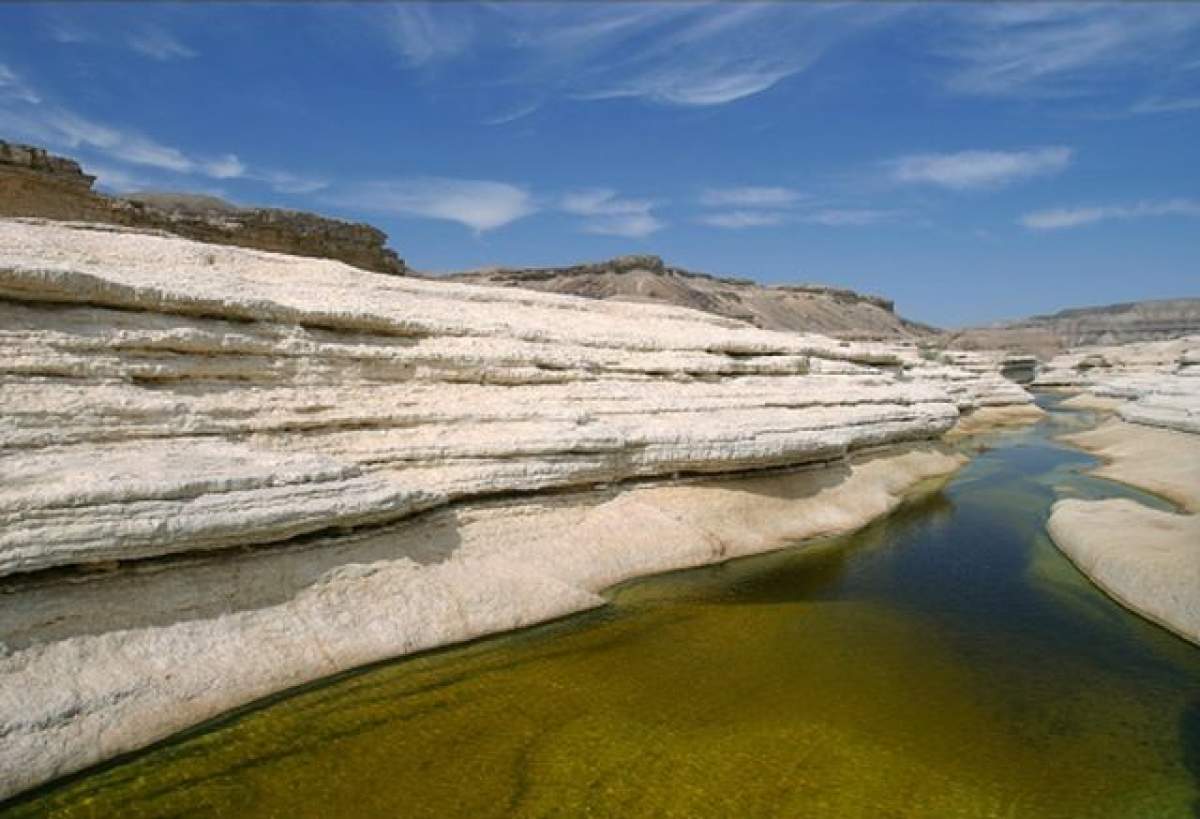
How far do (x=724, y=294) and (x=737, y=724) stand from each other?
82.8 metres

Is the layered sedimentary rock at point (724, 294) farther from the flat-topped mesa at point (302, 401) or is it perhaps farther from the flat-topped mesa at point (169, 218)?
the flat-topped mesa at point (302, 401)

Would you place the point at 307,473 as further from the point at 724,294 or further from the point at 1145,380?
the point at 724,294

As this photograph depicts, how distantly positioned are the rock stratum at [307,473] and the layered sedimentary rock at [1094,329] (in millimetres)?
82266

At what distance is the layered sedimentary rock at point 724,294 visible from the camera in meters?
68.8

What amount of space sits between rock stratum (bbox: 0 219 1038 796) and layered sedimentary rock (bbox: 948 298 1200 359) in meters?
82.3

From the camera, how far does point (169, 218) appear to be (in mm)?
23281

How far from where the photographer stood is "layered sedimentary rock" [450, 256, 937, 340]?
68812mm

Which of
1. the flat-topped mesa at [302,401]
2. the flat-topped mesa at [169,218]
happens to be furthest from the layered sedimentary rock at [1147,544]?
the flat-topped mesa at [169,218]

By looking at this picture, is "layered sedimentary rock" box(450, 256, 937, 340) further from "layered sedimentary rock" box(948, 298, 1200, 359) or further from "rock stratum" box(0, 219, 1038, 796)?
"rock stratum" box(0, 219, 1038, 796)

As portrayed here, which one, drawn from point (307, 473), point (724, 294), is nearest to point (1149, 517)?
point (307, 473)

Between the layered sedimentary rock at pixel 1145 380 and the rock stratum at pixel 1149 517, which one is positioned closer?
the rock stratum at pixel 1149 517

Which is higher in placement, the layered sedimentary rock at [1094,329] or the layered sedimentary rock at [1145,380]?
the layered sedimentary rock at [1094,329]

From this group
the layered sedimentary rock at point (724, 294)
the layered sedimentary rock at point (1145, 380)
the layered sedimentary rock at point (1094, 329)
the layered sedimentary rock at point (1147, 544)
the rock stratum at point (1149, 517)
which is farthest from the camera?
the layered sedimentary rock at point (1094, 329)

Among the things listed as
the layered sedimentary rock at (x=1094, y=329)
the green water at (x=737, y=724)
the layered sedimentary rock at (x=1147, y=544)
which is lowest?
the green water at (x=737, y=724)
